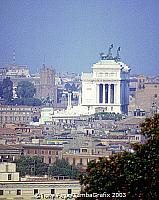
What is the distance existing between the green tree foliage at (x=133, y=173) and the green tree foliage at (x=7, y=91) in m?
80.6

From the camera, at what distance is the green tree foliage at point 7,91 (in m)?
103

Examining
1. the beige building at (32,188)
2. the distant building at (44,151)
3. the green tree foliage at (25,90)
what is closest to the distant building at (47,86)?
the green tree foliage at (25,90)

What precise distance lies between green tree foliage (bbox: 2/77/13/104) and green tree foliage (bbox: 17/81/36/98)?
852mm

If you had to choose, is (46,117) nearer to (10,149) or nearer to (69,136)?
(69,136)

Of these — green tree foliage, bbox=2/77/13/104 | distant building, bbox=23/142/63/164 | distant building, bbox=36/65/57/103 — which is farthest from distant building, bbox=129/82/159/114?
distant building, bbox=23/142/63/164

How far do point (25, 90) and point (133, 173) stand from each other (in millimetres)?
92361

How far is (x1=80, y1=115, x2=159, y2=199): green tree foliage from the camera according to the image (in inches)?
762

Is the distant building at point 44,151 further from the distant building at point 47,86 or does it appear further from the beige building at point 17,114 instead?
the distant building at point 47,86

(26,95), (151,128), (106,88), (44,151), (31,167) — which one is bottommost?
(151,128)

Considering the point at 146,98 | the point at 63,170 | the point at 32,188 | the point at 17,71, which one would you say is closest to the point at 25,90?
the point at 146,98

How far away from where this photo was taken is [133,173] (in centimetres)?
1950

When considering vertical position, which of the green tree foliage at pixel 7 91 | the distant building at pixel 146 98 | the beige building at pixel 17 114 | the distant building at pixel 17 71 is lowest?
the beige building at pixel 17 114

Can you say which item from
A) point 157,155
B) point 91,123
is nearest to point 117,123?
point 91,123

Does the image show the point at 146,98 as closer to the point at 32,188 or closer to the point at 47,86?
the point at 47,86
